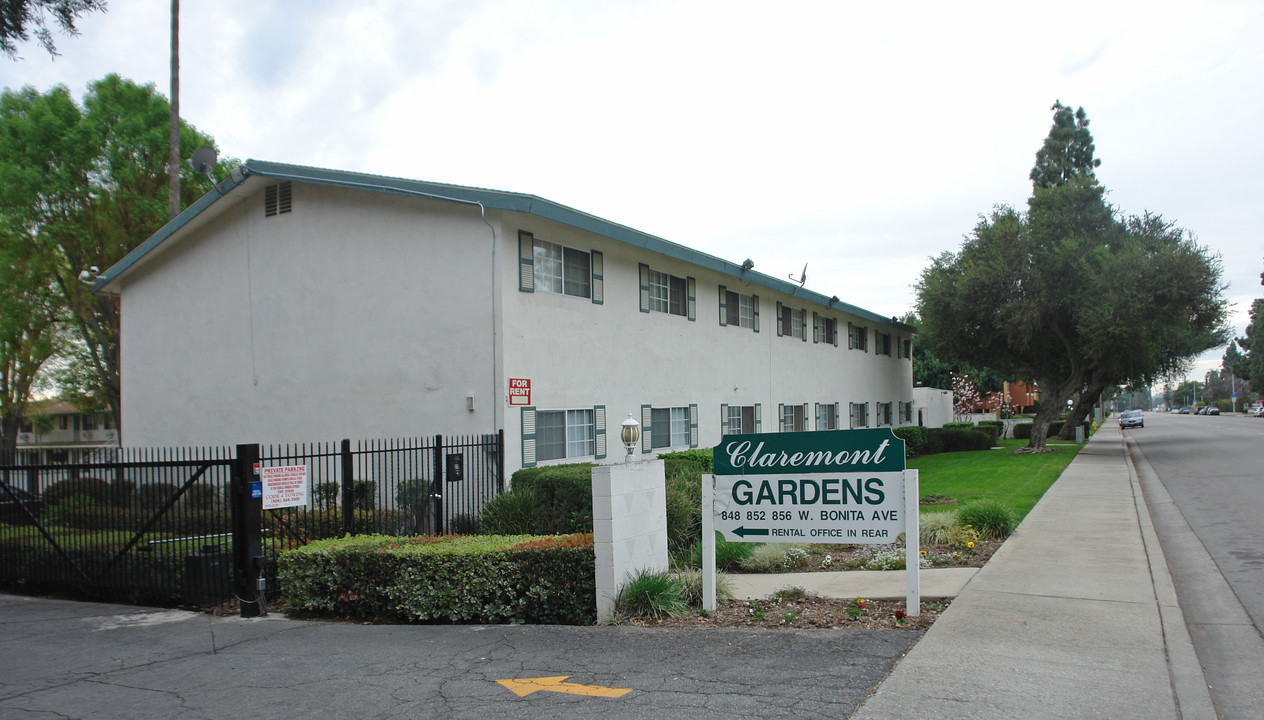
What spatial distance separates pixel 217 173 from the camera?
27.0 meters

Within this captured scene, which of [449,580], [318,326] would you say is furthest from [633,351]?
[449,580]

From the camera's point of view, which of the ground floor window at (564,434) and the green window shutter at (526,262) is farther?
the ground floor window at (564,434)

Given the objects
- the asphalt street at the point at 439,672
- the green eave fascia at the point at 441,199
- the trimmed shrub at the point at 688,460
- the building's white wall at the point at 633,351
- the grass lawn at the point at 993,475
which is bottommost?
the grass lawn at the point at 993,475

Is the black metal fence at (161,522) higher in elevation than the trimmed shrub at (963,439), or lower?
higher

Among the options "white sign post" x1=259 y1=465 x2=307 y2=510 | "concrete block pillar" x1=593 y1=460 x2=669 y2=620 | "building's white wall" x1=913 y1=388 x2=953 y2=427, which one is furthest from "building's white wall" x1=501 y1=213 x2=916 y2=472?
"building's white wall" x1=913 y1=388 x2=953 y2=427

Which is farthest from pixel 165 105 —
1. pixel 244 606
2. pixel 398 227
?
pixel 244 606

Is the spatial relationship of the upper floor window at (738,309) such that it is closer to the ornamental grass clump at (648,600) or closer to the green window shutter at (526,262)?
the green window shutter at (526,262)

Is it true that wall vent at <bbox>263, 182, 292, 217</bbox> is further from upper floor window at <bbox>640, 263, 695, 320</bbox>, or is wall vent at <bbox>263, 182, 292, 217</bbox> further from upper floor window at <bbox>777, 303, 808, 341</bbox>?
upper floor window at <bbox>777, 303, 808, 341</bbox>

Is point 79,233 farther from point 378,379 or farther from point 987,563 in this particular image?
point 987,563

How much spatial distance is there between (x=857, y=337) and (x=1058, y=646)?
2575 centimetres

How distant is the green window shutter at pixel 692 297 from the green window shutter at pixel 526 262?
216 inches

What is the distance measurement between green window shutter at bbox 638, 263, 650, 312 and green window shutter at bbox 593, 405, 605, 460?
2.60 meters

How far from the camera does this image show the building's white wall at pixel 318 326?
44.6 ft

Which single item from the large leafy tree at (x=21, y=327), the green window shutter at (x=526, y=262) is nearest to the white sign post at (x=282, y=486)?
the green window shutter at (x=526, y=262)
